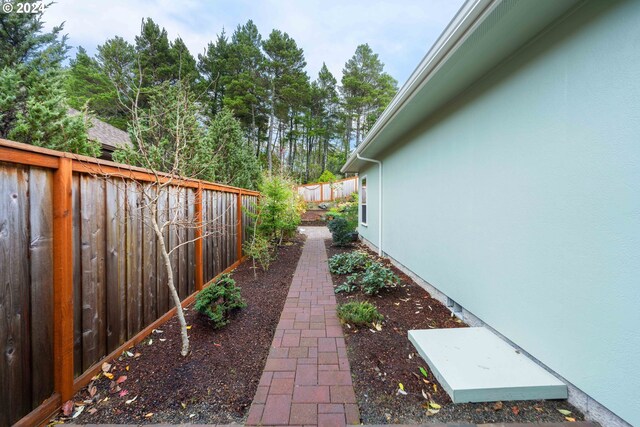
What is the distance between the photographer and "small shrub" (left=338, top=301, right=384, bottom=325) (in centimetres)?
289

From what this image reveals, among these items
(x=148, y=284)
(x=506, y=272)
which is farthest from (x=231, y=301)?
(x=506, y=272)

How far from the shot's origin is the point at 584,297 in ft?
5.57

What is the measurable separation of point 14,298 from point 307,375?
192cm

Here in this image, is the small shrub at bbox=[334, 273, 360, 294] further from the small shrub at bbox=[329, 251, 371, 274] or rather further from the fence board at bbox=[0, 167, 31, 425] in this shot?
the fence board at bbox=[0, 167, 31, 425]

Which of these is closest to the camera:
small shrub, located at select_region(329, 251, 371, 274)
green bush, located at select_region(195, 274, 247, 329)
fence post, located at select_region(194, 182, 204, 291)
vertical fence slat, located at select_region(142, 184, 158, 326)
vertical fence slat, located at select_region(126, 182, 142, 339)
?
vertical fence slat, located at select_region(126, 182, 142, 339)

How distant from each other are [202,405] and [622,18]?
3632 millimetres

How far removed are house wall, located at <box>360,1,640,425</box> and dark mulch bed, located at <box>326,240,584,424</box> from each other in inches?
15.2

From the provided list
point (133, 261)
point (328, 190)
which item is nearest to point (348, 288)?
point (133, 261)

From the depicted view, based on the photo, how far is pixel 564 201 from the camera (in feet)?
6.07

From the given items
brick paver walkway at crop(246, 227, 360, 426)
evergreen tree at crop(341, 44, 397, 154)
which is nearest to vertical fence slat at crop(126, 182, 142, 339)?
brick paver walkway at crop(246, 227, 360, 426)

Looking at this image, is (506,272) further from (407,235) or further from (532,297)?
(407,235)

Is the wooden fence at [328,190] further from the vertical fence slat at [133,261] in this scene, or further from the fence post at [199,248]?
the vertical fence slat at [133,261]

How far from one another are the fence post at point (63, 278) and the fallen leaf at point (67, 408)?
27 mm

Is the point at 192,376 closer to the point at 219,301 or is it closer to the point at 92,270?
the point at 219,301
